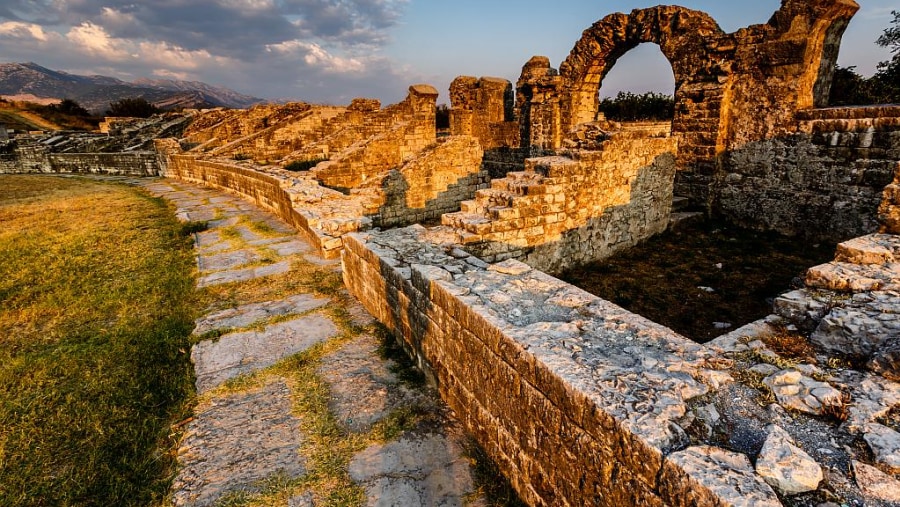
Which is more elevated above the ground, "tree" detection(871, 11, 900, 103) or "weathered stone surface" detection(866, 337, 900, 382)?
"tree" detection(871, 11, 900, 103)

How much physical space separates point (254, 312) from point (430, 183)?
593cm

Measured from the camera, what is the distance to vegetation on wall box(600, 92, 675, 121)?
83.4 ft

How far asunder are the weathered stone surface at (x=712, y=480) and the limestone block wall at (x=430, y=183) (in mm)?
7795

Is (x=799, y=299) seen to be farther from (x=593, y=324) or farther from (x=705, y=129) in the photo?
(x=705, y=129)

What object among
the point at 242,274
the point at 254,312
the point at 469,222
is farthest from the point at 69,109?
the point at 469,222

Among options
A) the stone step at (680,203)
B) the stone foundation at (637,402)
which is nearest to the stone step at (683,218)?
the stone step at (680,203)

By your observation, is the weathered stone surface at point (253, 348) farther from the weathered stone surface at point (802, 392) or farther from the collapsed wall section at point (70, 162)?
the collapsed wall section at point (70, 162)

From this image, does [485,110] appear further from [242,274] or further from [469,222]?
[242,274]

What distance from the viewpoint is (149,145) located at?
21.5 m

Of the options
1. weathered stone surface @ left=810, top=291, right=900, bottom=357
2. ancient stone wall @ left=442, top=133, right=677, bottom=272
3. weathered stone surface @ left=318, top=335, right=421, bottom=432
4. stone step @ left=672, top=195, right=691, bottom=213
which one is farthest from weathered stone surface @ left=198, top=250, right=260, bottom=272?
stone step @ left=672, top=195, right=691, bottom=213

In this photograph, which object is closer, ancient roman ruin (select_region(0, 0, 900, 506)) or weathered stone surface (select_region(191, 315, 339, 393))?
ancient roman ruin (select_region(0, 0, 900, 506))

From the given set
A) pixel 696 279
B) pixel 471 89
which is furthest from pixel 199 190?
pixel 696 279

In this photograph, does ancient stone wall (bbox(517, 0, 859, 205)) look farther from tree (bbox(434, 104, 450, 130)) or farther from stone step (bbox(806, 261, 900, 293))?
tree (bbox(434, 104, 450, 130))

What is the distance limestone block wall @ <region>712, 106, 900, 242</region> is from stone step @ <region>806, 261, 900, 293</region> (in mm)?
4276
